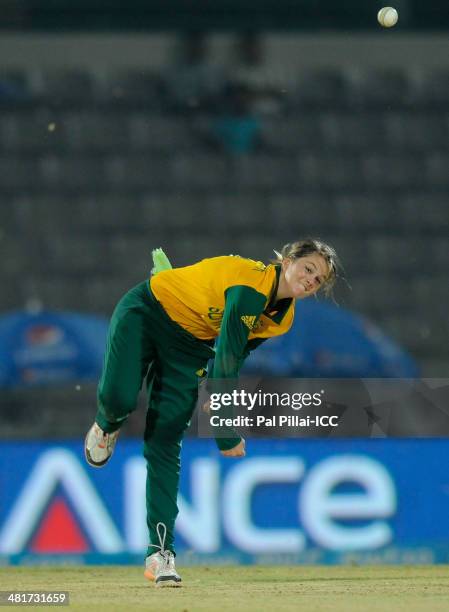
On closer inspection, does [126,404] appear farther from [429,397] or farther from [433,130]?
[433,130]

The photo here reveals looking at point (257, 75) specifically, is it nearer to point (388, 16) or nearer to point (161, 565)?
point (388, 16)

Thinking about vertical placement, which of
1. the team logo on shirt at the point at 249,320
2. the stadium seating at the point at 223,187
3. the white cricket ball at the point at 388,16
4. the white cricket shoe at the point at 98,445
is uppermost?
the white cricket ball at the point at 388,16

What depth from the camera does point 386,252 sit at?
24.7 ft

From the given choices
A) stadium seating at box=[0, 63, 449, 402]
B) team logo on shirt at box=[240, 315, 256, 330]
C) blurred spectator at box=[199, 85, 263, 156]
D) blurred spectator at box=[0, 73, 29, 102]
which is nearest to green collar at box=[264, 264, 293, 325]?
team logo on shirt at box=[240, 315, 256, 330]

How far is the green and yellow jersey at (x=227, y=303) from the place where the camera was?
4.08m

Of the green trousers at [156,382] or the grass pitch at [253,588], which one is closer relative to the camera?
the grass pitch at [253,588]

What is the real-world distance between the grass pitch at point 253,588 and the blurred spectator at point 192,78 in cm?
363

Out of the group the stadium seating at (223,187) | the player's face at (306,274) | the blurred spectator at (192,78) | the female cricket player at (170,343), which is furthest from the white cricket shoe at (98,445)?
the blurred spectator at (192,78)

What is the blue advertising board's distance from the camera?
5.83 m

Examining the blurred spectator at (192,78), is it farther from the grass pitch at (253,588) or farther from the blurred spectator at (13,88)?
the grass pitch at (253,588)

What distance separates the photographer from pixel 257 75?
8.30 metres

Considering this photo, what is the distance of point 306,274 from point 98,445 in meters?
1.05

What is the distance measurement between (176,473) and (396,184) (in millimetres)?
3973

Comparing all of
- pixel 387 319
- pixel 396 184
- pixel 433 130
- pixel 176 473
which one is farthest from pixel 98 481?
pixel 433 130
